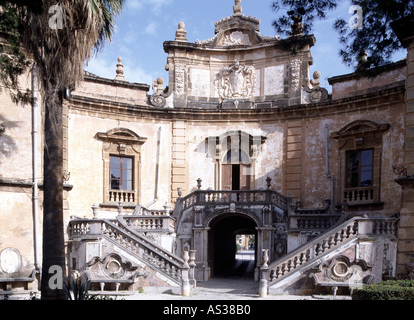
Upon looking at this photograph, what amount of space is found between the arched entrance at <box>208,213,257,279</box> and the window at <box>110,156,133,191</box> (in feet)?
15.1

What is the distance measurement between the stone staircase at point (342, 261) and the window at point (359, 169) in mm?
4921

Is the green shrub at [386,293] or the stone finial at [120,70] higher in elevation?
the stone finial at [120,70]

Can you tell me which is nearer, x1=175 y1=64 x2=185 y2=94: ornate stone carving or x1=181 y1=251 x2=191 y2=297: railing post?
x1=181 y1=251 x2=191 y2=297: railing post

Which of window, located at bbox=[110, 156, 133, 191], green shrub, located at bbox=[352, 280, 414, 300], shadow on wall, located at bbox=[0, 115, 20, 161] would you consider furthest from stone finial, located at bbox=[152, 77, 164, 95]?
green shrub, located at bbox=[352, 280, 414, 300]

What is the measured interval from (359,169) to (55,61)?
1457 centimetres

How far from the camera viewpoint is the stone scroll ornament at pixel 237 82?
957 inches

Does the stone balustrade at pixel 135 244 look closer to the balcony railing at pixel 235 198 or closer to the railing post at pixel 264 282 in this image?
the railing post at pixel 264 282

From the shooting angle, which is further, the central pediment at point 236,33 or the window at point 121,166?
the central pediment at point 236,33

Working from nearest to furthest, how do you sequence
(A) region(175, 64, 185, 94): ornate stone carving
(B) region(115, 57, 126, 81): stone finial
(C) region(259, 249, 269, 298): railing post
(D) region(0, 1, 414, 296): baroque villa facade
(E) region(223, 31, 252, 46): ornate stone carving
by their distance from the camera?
(C) region(259, 249, 269, 298): railing post, (D) region(0, 1, 414, 296): baroque villa facade, (B) region(115, 57, 126, 81): stone finial, (A) region(175, 64, 185, 94): ornate stone carving, (E) region(223, 31, 252, 46): ornate stone carving

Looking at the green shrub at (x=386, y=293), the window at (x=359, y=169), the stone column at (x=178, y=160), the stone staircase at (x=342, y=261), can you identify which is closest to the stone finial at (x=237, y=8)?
the stone column at (x=178, y=160)

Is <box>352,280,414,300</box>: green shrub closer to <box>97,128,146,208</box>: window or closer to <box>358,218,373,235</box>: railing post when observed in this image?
<box>358,218,373,235</box>: railing post

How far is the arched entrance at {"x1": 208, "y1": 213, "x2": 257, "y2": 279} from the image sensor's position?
22172 mm

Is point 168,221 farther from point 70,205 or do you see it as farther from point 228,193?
point 70,205
